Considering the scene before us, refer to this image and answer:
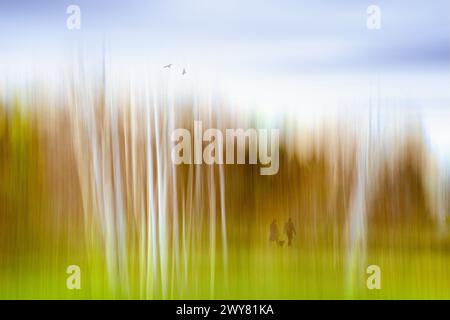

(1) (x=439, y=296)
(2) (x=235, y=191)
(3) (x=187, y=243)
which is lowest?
(1) (x=439, y=296)

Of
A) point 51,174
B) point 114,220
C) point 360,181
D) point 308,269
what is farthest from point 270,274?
point 51,174

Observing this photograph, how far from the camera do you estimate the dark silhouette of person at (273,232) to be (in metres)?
2.74

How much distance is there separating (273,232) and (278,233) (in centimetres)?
2

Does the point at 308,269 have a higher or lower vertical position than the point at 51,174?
lower

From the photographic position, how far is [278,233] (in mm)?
2750

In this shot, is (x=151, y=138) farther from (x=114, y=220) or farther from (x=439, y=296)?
(x=439, y=296)

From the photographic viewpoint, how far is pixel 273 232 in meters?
2.75

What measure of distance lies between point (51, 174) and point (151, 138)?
51 cm

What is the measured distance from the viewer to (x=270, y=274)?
2754mm

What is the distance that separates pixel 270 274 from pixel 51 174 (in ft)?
3.78

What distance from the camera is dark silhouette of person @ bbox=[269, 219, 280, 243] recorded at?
2744mm

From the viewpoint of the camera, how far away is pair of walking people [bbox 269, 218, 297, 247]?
2.74 m

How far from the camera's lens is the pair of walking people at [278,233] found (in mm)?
2740

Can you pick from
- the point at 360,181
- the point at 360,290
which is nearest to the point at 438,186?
the point at 360,181
